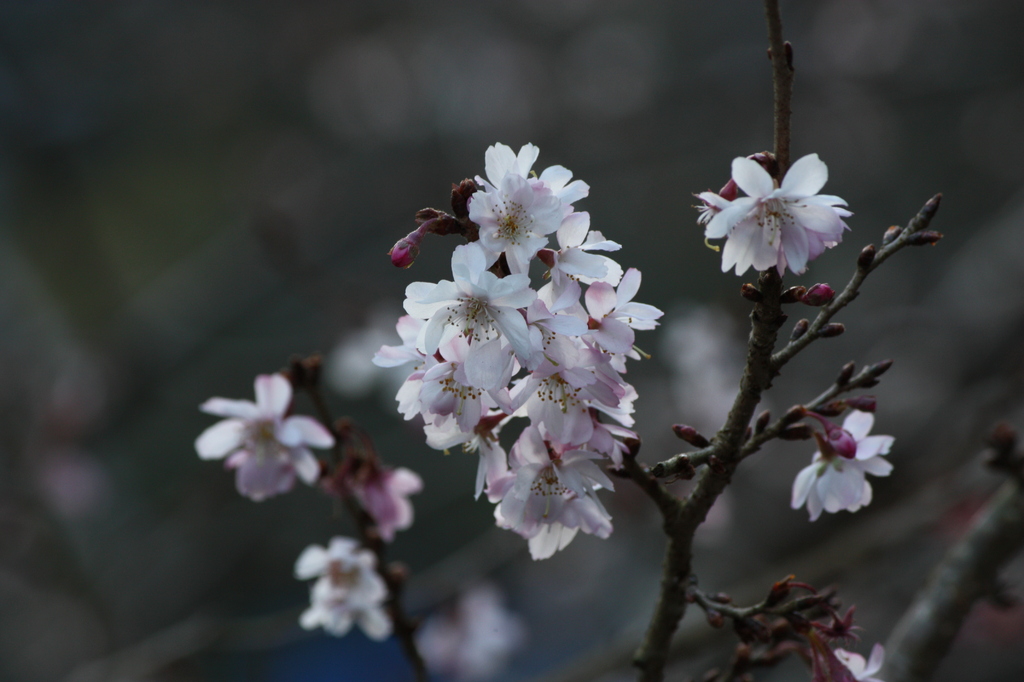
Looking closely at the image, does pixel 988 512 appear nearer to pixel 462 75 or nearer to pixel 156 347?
pixel 156 347

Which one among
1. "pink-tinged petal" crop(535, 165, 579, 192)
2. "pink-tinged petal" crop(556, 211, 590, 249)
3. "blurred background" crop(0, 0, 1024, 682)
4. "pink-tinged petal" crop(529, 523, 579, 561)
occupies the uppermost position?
"blurred background" crop(0, 0, 1024, 682)

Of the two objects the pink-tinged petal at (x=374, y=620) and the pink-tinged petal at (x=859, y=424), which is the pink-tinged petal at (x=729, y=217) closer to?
the pink-tinged petal at (x=859, y=424)

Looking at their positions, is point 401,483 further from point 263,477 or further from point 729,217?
point 729,217

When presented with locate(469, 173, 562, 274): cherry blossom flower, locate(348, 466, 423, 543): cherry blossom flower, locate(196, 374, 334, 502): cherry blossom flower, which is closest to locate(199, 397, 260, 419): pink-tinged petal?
locate(196, 374, 334, 502): cherry blossom flower

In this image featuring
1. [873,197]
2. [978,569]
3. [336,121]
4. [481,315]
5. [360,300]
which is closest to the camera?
[481,315]

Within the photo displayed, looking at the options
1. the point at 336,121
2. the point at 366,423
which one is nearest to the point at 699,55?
the point at 336,121

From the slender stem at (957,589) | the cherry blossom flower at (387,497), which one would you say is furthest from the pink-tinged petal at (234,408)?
the slender stem at (957,589)

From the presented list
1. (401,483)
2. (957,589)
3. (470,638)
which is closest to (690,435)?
(401,483)

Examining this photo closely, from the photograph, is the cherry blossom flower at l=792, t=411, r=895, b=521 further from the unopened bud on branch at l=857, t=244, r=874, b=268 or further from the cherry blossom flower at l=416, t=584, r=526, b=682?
the cherry blossom flower at l=416, t=584, r=526, b=682
